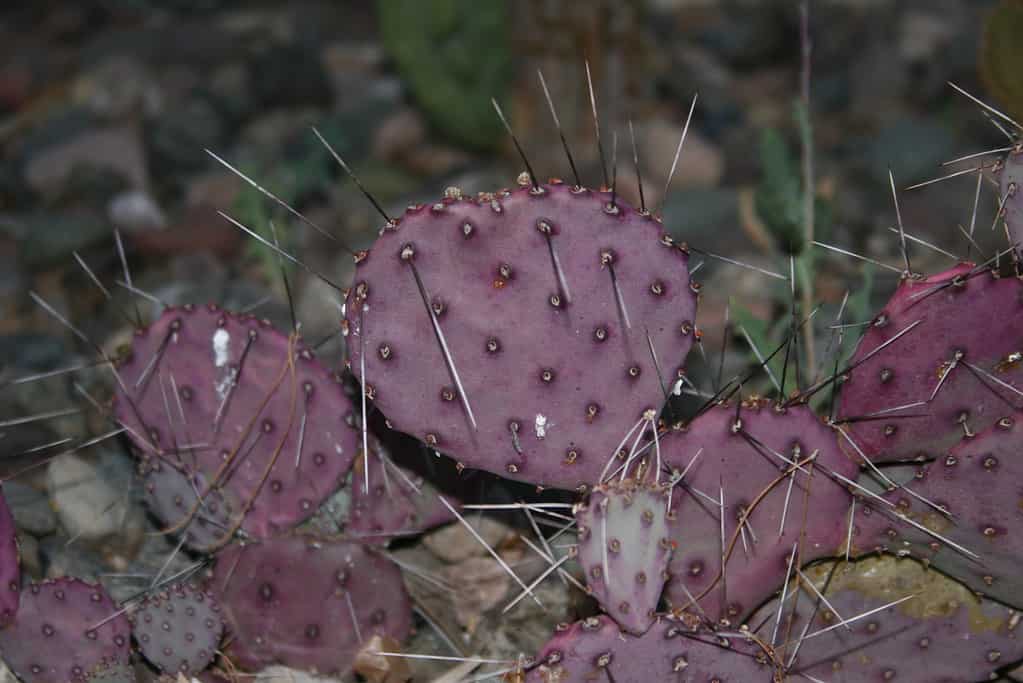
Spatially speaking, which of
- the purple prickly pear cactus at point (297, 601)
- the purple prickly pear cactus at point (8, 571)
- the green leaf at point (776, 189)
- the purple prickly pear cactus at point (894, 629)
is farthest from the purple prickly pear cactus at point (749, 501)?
the green leaf at point (776, 189)

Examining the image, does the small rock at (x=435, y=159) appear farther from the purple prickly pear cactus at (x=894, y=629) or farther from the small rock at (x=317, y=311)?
the purple prickly pear cactus at (x=894, y=629)

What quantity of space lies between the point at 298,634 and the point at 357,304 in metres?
0.73

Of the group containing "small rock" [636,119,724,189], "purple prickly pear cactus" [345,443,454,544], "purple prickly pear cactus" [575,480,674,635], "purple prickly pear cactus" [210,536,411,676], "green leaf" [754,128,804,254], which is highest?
"purple prickly pear cactus" [575,480,674,635]

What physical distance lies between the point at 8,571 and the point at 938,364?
1655 millimetres

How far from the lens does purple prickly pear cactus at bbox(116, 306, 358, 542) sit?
2303 millimetres

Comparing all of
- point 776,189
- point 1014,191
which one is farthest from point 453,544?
point 776,189

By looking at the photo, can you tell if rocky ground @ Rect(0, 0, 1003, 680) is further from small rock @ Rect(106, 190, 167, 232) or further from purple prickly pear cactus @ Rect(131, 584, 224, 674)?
purple prickly pear cactus @ Rect(131, 584, 224, 674)

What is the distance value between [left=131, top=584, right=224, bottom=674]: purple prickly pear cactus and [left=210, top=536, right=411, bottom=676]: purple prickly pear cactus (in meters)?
0.07

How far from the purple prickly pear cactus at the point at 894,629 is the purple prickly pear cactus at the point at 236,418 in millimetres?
887

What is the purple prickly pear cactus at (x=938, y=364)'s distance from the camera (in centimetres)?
197

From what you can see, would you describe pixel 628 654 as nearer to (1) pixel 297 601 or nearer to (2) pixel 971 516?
(2) pixel 971 516

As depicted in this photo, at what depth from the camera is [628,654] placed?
1.77 meters

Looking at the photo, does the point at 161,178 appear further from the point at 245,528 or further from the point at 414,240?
the point at 414,240

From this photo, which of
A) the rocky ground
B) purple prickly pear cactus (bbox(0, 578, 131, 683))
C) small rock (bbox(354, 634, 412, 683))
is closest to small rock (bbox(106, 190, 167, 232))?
the rocky ground
